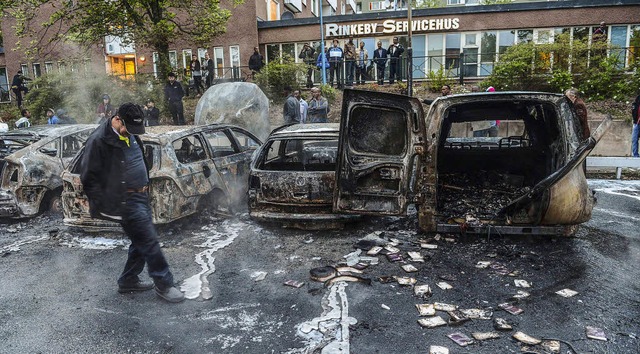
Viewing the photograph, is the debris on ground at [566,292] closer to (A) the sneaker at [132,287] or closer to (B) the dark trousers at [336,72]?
(A) the sneaker at [132,287]

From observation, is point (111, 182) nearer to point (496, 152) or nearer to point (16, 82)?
point (496, 152)

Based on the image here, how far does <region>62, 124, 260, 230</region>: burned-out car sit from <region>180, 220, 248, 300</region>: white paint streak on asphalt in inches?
16.1

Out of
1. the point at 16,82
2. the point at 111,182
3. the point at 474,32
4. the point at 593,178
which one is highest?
the point at 474,32

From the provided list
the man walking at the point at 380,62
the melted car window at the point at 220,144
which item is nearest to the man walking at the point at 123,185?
the melted car window at the point at 220,144

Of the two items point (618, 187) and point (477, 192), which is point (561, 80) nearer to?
point (618, 187)

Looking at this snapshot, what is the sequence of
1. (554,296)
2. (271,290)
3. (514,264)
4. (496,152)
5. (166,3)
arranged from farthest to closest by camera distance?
(166,3), (496,152), (514,264), (271,290), (554,296)

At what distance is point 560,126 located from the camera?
5.58 m

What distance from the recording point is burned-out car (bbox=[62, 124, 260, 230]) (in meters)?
6.59

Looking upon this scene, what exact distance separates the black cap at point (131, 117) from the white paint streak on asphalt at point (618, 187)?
326 inches

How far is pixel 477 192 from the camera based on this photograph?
7.14 meters

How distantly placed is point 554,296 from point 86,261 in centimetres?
547

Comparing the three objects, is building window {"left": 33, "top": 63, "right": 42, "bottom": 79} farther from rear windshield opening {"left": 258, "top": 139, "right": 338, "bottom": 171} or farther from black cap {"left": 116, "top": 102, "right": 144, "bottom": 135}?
black cap {"left": 116, "top": 102, "right": 144, "bottom": 135}

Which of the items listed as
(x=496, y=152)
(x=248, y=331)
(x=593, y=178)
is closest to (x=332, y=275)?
(x=248, y=331)

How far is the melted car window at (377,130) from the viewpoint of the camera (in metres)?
5.84
